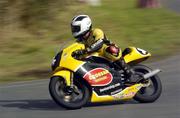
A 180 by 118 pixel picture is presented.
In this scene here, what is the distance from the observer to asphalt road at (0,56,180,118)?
9.07 m

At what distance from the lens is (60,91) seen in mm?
9500

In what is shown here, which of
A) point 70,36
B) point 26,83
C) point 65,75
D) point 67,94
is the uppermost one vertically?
point 65,75

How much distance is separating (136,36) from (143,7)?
3.41m

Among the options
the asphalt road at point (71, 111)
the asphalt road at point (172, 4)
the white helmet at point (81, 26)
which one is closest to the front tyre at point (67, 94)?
the asphalt road at point (71, 111)

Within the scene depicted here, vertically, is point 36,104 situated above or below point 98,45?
below

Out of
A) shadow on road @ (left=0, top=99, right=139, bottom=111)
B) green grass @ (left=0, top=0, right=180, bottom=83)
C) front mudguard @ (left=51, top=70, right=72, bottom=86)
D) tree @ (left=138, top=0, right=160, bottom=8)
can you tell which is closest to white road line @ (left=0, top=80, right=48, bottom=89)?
green grass @ (left=0, top=0, right=180, bottom=83)

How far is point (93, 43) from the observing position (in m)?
9.61

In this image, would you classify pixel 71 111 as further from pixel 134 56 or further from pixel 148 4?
pixel 148 4

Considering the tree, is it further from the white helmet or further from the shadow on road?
the white helmet

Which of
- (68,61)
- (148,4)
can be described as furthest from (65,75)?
(148,4)

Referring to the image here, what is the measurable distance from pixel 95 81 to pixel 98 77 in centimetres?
8

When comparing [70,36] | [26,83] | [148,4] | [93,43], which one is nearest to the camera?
[93,43]

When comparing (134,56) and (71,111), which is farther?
(134,56)

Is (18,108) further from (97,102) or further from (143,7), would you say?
(143,7)
